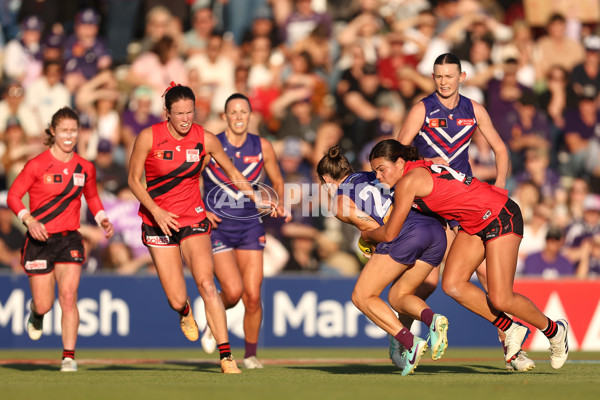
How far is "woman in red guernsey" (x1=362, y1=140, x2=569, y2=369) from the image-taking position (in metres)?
9.16

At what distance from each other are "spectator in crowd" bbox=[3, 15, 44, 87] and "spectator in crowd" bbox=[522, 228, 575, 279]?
9.15 metres

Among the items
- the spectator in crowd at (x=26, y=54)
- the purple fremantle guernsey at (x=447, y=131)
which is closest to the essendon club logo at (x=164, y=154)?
the purple fremantle guernsey at (x=447, y=131)

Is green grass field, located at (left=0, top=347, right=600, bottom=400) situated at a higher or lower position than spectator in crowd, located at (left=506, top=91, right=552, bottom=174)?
lower

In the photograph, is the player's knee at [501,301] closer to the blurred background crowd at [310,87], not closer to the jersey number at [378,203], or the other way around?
the jersey number at [378,203]

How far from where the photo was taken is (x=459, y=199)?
30.5 feet

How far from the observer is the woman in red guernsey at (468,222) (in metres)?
9.16

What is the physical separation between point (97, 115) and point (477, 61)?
22.5 feet

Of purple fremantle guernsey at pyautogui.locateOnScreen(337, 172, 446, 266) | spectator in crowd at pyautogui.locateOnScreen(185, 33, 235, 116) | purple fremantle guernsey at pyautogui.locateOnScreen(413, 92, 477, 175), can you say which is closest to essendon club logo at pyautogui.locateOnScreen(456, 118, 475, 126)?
purple fremantle guernsey at pyautogui.locateOnScreen(413, 92, 477, 175)

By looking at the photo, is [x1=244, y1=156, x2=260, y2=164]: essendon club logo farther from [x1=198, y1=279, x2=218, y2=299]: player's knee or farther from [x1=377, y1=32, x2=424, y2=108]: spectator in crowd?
[x1=377, y1=32, x2=424, y2=108]: spectator in crowd

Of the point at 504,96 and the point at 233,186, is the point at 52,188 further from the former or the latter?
the point at 504,96

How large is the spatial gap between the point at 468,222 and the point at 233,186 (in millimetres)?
3127

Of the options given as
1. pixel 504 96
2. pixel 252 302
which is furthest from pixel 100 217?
pixel 504 96

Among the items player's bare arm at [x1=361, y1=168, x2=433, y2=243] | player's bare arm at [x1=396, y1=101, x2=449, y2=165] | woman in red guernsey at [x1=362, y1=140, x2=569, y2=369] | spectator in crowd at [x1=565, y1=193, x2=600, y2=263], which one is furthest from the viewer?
spectator in crowd at [x1=565, y1=193, x2=600, y2=263]

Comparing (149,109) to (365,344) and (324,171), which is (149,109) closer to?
(365,344)
